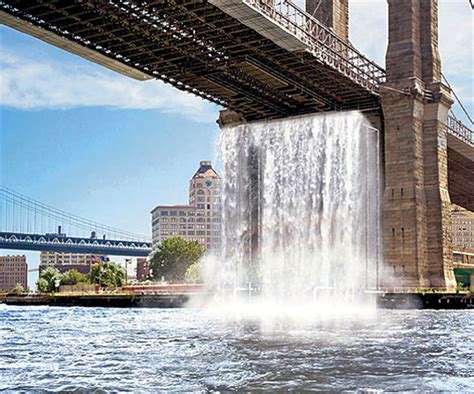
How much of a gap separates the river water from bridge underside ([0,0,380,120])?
60.3 feet

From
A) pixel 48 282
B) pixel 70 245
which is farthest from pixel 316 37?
pixel 70 245

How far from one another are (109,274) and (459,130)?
5497 centimetres

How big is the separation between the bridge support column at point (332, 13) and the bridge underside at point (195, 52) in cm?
670

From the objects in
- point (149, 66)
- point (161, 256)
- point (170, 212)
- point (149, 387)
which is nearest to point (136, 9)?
point (149, 66)

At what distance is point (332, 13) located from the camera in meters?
65.2

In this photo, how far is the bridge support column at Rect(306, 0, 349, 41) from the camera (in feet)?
214

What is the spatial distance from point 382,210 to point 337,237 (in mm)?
4616

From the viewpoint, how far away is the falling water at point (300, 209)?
60.2m

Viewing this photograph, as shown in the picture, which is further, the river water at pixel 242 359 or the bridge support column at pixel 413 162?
the bridge support column at pixel 413 162

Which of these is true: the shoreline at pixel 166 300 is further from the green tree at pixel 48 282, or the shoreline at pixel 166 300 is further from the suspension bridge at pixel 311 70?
the green tree at pixel 48 282

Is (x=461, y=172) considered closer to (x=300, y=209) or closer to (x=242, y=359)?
(x=300, y=209)

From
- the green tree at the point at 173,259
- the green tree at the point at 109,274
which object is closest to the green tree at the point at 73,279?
the green tree at the point at 109,274

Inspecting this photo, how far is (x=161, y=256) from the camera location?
10738 centimetres

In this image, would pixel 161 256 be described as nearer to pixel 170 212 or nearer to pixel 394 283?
pixel 394 283
